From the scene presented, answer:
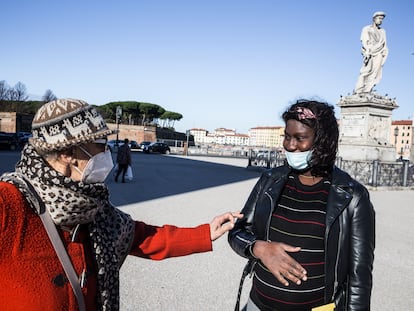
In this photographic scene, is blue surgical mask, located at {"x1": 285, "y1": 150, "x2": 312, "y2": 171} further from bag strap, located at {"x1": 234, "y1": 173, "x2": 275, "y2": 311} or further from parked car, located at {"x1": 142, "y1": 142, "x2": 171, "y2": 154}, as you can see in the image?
parked car, located at {"x1": 142, "y1": 142, "x2": 171, "y2": 154}

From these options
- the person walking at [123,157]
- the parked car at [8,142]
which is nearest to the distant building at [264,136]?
the parked car at [8,142]

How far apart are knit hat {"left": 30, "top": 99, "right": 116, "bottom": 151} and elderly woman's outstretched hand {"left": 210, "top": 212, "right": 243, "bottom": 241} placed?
0.96 metres

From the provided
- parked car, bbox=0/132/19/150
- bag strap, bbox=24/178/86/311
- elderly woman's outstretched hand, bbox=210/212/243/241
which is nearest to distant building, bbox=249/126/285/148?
parked car, bbox=0/132/19/150

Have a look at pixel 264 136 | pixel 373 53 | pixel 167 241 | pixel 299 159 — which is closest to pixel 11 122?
pixel 373 53

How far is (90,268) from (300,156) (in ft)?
4.44

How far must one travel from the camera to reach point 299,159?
2244 mm

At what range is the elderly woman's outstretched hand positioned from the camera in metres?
2.24

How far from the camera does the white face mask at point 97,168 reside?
5.54 ft

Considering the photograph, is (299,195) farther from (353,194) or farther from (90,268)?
(90,268)

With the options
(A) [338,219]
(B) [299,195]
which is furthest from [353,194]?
(B) [299,195]

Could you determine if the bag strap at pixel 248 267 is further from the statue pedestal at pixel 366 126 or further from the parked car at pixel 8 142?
the parked car at pixel 8 142

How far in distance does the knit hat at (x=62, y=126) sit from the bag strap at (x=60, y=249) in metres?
0.19

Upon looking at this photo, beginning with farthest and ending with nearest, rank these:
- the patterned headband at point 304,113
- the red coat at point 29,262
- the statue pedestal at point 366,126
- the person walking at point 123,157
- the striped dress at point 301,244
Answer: the statue pedestal at point 366,126 → the person walking at point 123,157 → the patterned headband at point 304,113 → the striped dress at point 301,244 → the red coat at point 29,262

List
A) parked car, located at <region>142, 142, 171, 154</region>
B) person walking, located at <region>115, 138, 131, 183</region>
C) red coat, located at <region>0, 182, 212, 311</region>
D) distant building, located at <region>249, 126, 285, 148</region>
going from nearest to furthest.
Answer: red coat, located at <region>0, 182, 212, 311</region>, person walking, located at <region>115, 138, 131, 183</region>, parked car, located at <region>142, 142, 171, 154</region>, distant building, located at <region>249, 126, 285, 148</region>
